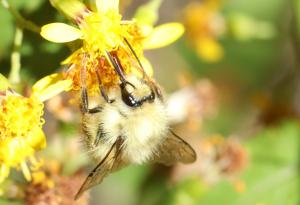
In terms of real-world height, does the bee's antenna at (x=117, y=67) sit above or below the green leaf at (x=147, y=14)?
below

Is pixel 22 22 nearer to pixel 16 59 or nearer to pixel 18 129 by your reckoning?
pixel 16 59

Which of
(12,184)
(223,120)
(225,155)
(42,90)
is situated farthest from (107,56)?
(223,120)

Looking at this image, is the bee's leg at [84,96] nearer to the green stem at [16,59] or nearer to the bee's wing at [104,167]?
the bee's wing at [104,167]

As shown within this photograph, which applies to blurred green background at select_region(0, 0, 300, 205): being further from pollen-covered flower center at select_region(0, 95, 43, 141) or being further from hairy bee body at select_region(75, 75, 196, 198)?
hairy bee body at select_region(75, 75, 196, 198)

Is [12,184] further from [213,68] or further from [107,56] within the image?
[213,68]

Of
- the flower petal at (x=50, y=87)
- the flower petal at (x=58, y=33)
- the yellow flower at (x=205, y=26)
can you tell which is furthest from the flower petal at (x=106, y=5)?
the yellow flower at (x=205, y=26)
